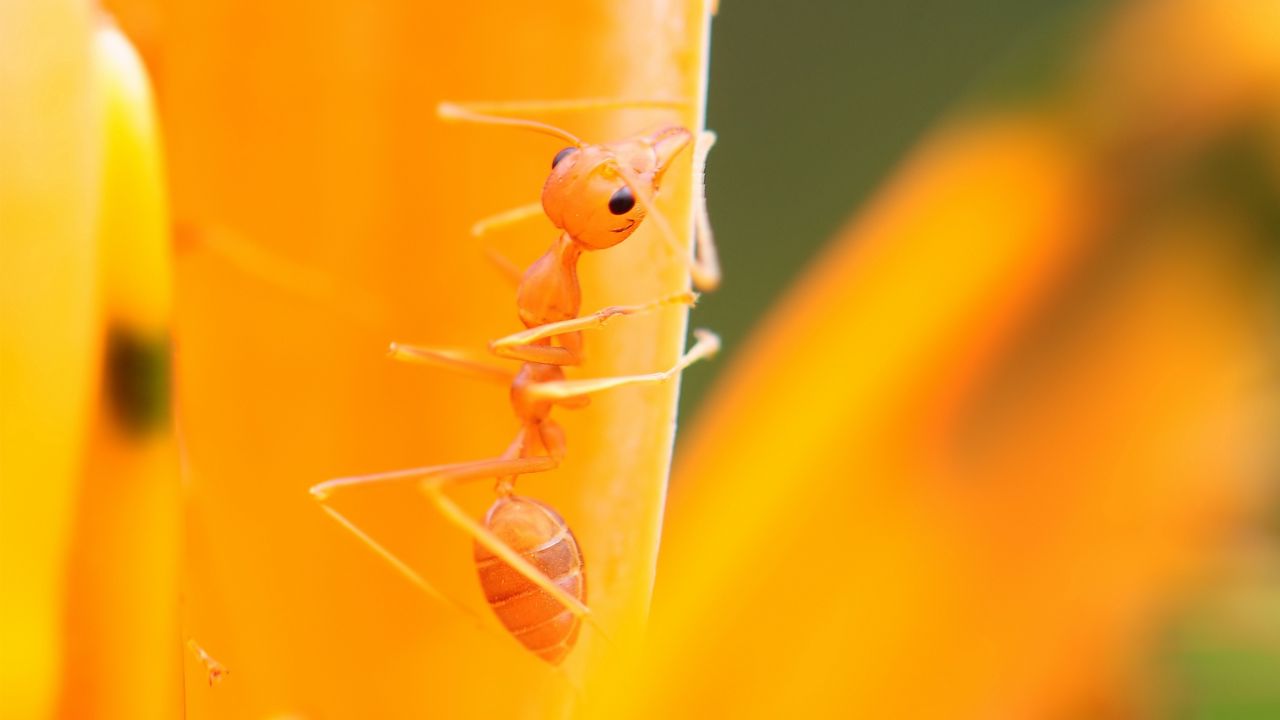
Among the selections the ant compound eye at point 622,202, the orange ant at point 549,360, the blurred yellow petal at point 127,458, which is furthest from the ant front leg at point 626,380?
the blurred yellow petal at point 127,458

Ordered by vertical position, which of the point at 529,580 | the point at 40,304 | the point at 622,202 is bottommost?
the point at 529,580

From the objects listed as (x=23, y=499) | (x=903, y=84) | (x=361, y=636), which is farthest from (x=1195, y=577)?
(x=361, y=636)

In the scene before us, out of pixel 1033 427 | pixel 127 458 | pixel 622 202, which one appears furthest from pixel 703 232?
pixel 1033 427

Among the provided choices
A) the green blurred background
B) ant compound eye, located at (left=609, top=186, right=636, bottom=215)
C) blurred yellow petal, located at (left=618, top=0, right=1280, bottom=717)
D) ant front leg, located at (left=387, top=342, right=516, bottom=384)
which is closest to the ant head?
ant compound eye, located at (left=609, top=186, right=636, bottom=215)

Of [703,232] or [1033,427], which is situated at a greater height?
[703,232]

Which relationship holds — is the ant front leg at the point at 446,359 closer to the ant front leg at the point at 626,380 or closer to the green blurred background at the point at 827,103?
the ant front leg at the point at 626,380

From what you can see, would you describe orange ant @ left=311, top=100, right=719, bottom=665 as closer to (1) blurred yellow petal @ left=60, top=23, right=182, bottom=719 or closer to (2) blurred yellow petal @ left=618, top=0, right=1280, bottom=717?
(1) blurred yellow petal @ left=60, top=23, right=182, bottom=719

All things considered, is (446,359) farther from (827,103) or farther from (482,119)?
(827,103)
